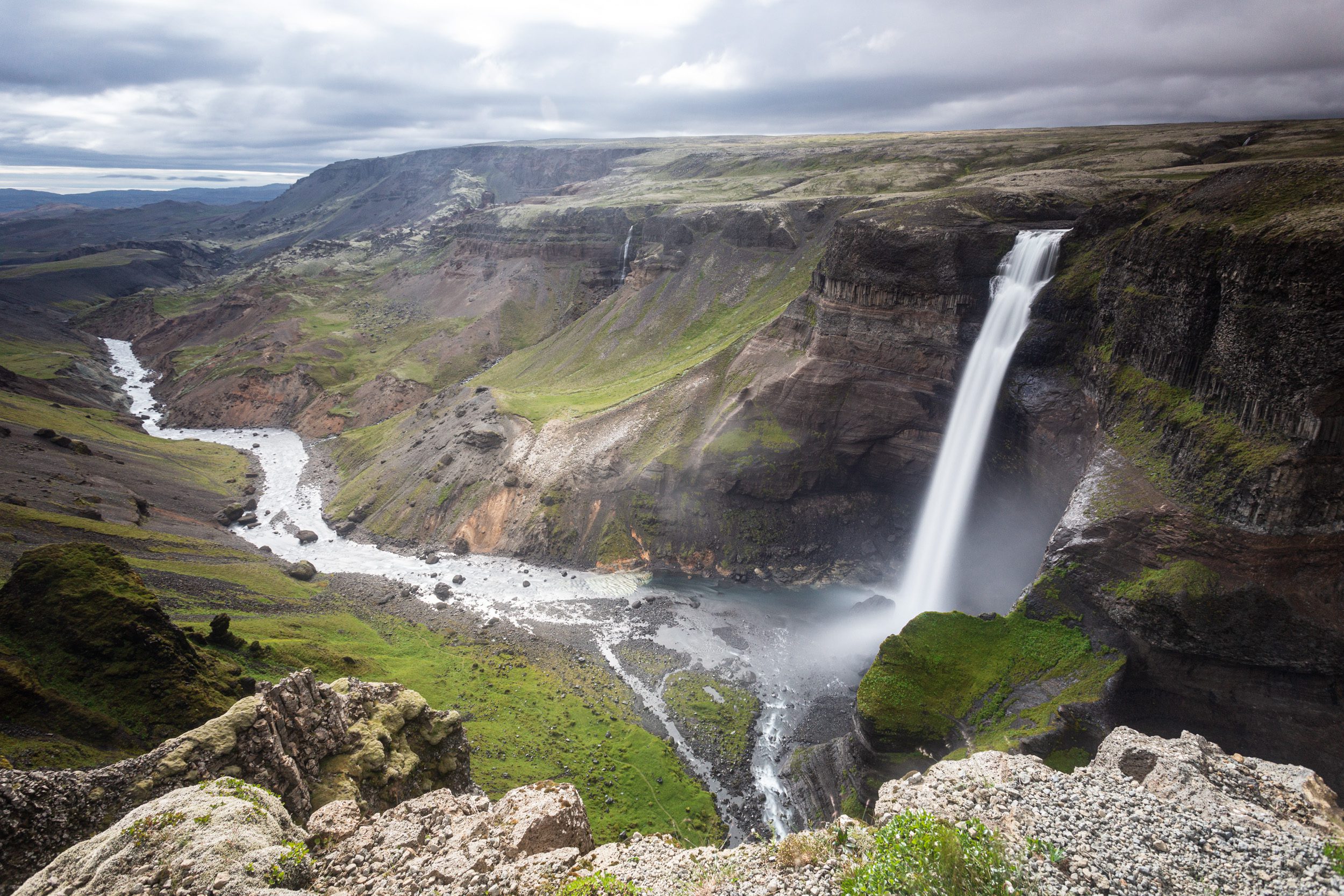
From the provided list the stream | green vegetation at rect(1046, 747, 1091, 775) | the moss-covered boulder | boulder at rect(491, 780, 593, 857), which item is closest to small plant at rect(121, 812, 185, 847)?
boulder at rect(491, 780, 593, 857)

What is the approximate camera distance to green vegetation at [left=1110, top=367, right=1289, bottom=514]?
92.5 ft

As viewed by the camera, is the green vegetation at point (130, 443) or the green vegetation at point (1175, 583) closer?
the green vegetation at point (1175, 583)

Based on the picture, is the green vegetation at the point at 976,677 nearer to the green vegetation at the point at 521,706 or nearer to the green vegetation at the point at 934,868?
the green vegetation at the point at 521,706

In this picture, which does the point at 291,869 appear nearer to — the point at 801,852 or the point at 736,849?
the point at 736,849

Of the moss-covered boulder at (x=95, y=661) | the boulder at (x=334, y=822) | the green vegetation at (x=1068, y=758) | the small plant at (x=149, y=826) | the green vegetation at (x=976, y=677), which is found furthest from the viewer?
the green vegetation at (x=976, y=677)

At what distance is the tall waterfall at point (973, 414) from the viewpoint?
47656 millimetres

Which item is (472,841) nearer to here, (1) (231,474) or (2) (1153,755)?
(2) (1153,755)

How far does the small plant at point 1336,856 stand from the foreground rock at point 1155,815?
13cm

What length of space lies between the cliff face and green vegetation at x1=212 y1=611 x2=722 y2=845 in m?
22.9

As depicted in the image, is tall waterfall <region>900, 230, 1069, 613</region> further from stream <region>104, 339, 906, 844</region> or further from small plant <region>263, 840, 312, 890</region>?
small plant <region>263, 840, 312, 890</region>

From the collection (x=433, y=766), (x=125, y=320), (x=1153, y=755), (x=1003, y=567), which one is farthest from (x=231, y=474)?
(x=125, y=320)

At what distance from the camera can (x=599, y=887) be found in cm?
1488

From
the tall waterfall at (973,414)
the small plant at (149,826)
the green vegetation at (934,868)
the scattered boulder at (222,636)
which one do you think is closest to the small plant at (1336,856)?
the green vegetation at (934,868)

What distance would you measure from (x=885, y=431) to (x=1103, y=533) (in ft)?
84.1
